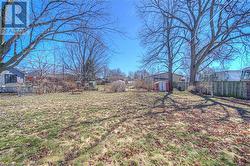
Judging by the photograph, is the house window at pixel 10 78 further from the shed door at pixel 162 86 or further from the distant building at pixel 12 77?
the shed door at pixel 162 86

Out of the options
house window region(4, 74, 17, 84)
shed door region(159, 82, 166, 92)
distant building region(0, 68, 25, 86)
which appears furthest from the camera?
house window region(4, 74, 17, 84)

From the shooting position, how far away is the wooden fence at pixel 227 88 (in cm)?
1138

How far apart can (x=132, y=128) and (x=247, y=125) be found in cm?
328

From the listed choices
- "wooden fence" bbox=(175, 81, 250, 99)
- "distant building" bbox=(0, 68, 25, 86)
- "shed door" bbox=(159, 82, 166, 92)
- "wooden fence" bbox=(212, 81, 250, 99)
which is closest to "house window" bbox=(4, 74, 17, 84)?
"distant building" bbox=(0, 68, 25, 86)

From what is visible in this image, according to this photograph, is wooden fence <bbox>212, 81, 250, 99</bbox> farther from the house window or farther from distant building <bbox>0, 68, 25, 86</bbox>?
the house window

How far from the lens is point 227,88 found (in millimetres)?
13031

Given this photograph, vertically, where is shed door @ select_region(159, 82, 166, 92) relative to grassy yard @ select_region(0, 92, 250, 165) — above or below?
above

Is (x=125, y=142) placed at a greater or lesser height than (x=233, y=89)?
lesser

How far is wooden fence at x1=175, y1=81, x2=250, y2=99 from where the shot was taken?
448 inches

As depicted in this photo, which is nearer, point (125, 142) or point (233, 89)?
point (125, 142)

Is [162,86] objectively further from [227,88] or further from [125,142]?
[125,142]

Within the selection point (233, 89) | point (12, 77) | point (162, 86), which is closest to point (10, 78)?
point (12, 77)

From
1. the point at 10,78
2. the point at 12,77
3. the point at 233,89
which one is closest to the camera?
the point at 233,89

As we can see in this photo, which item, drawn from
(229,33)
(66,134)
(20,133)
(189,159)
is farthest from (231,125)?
(229,33)
